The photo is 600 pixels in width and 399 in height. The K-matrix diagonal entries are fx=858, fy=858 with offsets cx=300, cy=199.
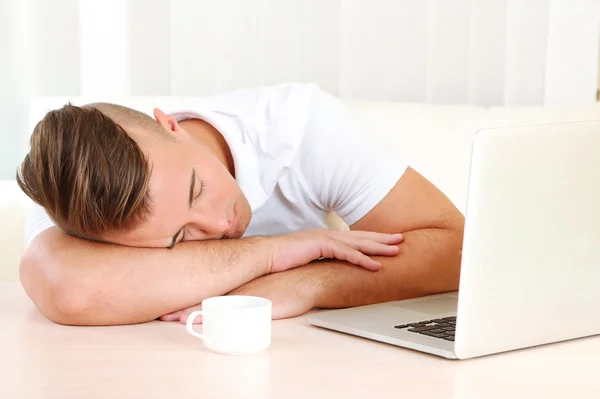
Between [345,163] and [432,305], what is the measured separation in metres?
0.42

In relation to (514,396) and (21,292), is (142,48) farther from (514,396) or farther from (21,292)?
(514,396)

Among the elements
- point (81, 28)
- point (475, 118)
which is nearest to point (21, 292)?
point (81, 28)

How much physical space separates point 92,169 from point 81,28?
1.19m

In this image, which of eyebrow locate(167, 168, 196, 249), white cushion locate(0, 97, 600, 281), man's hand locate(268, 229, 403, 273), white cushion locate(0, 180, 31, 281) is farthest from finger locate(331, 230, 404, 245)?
white cushion locate(0, 180, 31, 281)

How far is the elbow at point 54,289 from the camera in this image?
3.69 feet

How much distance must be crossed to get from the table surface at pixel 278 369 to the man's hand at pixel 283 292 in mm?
77

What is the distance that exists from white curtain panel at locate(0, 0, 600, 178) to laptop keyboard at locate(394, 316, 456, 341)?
1.32 meters

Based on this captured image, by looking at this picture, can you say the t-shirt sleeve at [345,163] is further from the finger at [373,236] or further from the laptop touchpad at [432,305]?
the laptop touchpad at [432,305]

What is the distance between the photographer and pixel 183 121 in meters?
1.58

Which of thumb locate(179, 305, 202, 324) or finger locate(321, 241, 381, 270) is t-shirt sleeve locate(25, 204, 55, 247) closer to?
thumb locate(179, 305, 202, 324)

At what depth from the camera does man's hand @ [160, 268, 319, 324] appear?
117cm

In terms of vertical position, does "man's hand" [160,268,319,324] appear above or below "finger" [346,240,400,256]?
below

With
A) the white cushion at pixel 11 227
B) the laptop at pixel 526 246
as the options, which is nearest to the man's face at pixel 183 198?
the laptop at pixel 526 246

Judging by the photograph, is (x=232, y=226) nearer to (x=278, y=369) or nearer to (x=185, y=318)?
(x=185, y=318)
